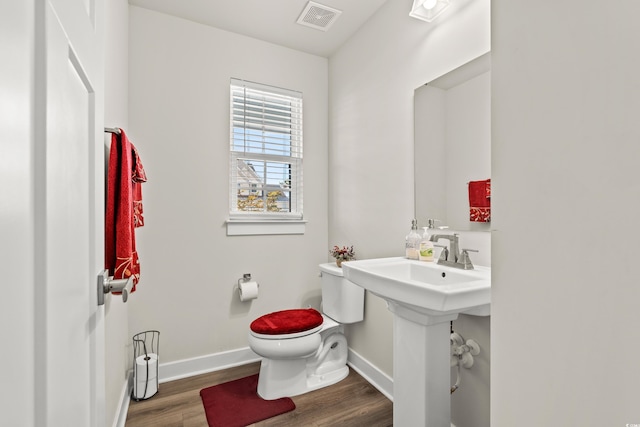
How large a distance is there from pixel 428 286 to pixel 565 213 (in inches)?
25.5

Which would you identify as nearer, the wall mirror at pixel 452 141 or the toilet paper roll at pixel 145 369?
the wall mirror at pixel 452 141

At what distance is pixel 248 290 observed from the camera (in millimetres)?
2266

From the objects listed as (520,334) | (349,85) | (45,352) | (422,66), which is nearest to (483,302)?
(520,334)

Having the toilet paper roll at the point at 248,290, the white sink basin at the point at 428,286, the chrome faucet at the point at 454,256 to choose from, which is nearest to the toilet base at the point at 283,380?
the toilet paper roll at the point at 248,290

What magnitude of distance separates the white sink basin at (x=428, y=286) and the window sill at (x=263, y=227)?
1.12 m

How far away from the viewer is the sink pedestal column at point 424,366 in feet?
4.11

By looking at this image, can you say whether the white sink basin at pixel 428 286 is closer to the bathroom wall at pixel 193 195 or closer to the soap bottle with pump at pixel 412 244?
the soap bottle with pump at pixel 412 244

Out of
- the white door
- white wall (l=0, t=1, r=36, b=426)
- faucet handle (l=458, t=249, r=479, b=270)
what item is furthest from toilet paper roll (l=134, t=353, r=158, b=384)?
faucet handle (l=458, t=249, r=479, b=270)

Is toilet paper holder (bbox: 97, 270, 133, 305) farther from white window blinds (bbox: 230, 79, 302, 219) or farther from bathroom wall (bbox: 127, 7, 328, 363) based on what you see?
white window blinds (bbox: 230, 79, 302, 219)

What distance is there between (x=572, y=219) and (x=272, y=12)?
2.33 m

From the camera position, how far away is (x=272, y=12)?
6.90 ft

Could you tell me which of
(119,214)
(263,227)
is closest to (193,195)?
(263,227)

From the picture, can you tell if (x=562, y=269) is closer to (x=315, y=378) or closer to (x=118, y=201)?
(x=118, y=201)

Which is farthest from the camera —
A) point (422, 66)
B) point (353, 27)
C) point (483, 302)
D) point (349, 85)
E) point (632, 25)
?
point (349, 85)
